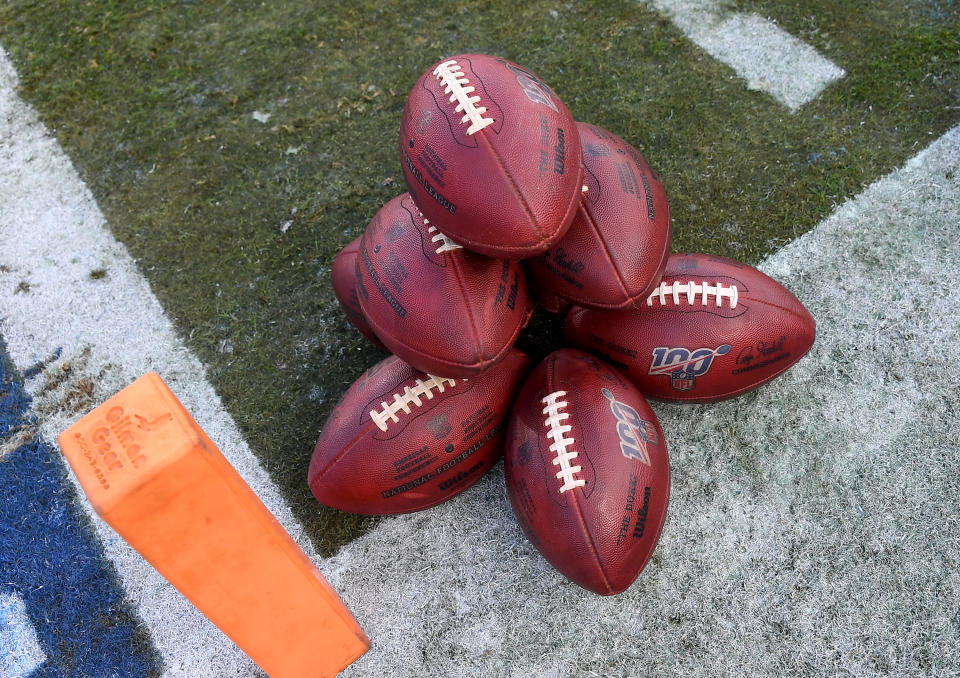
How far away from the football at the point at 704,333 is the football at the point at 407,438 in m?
0.42

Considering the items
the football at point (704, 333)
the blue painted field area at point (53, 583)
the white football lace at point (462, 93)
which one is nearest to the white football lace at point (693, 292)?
the football at point (704, 333)

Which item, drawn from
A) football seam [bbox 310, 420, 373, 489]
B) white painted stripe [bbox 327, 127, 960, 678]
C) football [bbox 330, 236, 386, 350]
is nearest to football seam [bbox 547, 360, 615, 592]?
white painted stripe [bbox 327, 127, 960, 678]

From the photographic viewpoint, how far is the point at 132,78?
3.93 m

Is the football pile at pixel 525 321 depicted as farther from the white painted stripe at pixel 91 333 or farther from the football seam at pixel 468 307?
the white painted stripe at pixel 91 333

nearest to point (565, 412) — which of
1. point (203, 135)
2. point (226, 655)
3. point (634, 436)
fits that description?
point (634, 436)

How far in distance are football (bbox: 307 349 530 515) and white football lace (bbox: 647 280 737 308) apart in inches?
23.1

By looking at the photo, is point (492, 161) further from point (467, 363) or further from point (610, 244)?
point (467, 363)

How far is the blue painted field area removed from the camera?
2.38 metres

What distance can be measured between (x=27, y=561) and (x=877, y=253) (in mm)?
3676

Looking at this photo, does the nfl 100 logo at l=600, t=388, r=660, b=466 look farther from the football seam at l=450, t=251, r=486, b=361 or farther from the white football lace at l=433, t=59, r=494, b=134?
the white football lace at l=433, t=59, r=494, b=134

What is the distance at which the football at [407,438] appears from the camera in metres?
2.22

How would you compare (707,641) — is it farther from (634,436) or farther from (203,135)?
(203,135)

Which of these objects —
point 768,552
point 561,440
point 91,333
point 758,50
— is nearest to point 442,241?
point 561,440

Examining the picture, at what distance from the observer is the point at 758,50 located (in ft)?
11.6
